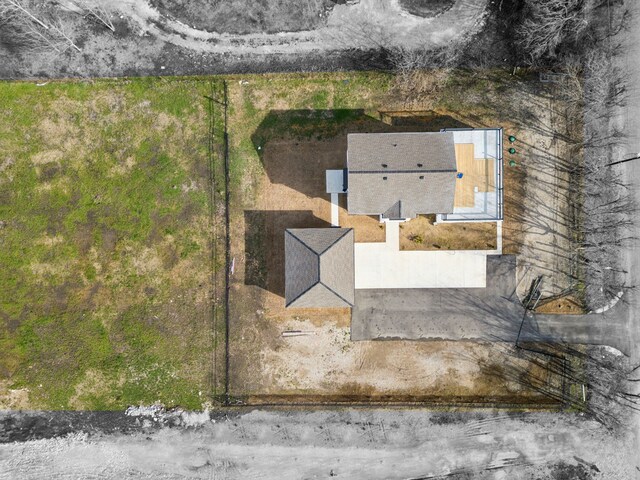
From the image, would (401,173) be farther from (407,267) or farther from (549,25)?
(549,25)

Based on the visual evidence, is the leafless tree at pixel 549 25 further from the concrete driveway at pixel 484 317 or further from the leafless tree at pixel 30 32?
the leafless tree at pixel 30 32

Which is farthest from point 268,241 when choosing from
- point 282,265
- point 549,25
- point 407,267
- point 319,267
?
point 549,25

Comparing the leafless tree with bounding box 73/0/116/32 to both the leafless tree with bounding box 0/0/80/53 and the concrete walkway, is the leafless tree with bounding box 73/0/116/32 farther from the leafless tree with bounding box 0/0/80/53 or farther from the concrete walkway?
the concrete walkway

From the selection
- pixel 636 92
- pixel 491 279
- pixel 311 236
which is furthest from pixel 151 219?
pixel 636 92

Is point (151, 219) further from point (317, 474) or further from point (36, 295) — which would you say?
point (317, 474)

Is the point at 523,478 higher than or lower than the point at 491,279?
lower

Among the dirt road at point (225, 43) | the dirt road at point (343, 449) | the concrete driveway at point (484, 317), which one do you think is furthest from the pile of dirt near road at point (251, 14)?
the dirt road at point (343, 449)
